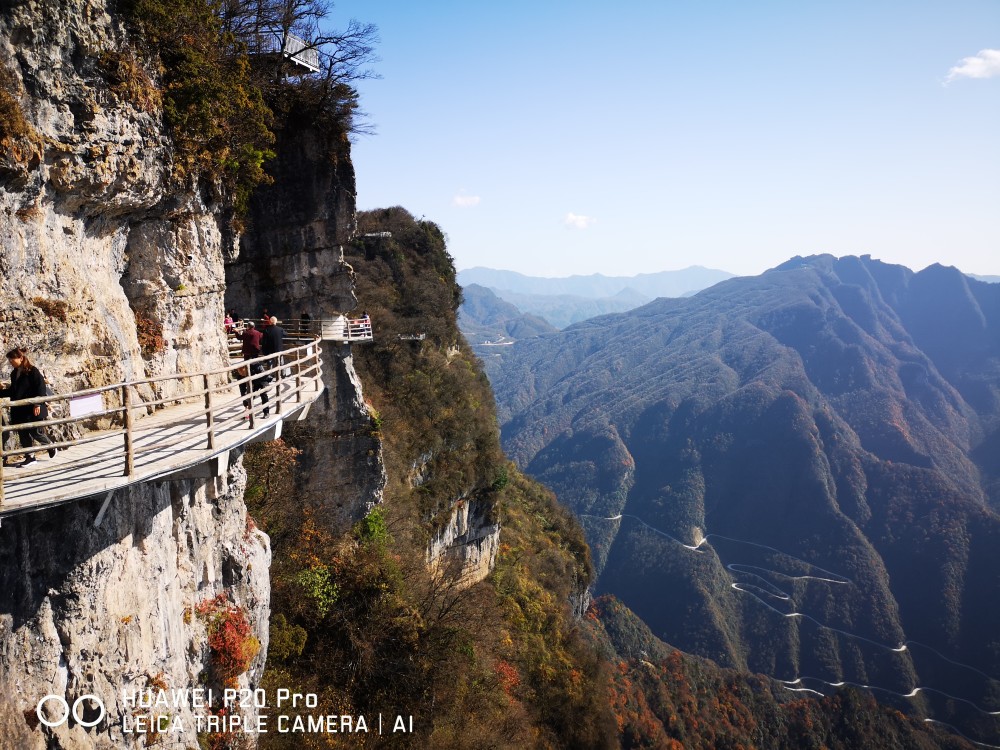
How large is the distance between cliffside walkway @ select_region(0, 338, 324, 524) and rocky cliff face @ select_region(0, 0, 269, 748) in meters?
0.63

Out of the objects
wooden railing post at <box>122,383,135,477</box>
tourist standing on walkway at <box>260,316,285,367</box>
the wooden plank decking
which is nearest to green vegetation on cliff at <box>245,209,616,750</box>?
tourist standing on walkway at <box>260,316,285,367</box>

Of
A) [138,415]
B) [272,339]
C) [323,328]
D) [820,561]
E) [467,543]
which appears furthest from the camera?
[820,561]

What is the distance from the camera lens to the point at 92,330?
812 cm

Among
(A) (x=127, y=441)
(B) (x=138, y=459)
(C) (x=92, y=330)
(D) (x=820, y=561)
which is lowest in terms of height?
(D) (x=820, y=561)

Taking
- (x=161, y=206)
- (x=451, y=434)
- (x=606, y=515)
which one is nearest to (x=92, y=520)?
(x=161, y=206)

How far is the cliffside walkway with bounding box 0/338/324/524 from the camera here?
5879 mm

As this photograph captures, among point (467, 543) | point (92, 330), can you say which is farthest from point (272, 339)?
point (467, 543)

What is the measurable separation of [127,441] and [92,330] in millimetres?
2841

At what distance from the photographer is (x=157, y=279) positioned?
34.2 feet

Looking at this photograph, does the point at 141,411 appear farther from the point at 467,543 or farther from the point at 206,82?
the point at 467,543

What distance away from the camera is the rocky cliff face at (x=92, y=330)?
6.62 meters

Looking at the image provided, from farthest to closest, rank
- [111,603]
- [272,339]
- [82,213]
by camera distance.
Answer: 1. [272,339]
2. [82,213]
3. [111,603]

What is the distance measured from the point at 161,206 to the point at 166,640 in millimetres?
7526

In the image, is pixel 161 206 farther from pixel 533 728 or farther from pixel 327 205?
pixel 533 728
